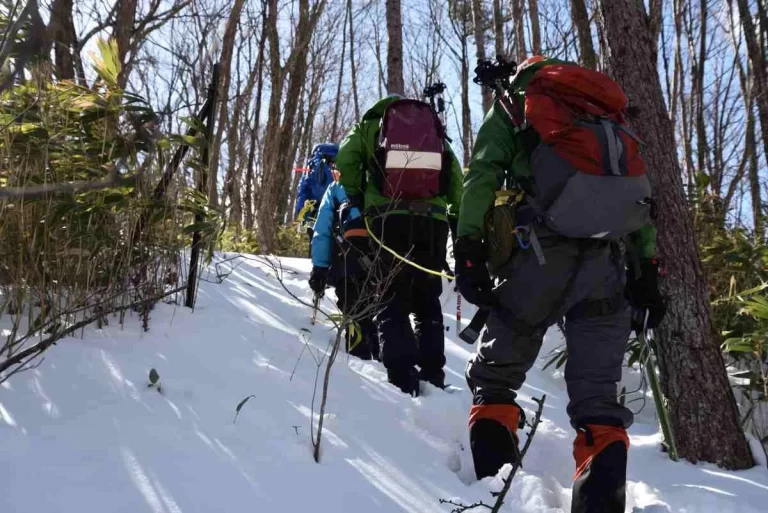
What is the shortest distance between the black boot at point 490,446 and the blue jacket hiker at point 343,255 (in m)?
1.22

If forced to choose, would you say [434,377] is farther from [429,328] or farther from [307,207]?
[307,207]

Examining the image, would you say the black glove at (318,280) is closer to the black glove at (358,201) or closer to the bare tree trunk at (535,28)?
the black glove at (358,201)

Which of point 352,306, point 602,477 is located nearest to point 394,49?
point 352,306

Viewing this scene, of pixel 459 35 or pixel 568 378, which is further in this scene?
pixel 459 35

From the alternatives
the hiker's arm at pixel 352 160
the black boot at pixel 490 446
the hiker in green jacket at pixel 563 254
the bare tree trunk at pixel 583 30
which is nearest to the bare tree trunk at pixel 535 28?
the bare tree trunk at pixel 583 30

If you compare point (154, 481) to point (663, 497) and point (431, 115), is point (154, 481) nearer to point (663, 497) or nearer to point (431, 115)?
point (663, 497)

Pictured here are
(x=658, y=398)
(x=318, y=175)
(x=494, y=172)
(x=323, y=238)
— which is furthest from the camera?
(x=318, y=175)

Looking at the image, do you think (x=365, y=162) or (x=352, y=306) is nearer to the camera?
(x=365, y=162)

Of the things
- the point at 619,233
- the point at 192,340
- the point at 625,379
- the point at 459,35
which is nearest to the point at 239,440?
the point at 192,340

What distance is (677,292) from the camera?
2.54 m

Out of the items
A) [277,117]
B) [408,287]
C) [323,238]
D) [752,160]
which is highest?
[277,117]

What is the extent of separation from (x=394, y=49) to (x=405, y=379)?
4025 millimetres

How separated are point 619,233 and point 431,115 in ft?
4.77

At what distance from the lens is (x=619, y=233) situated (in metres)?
2.02
